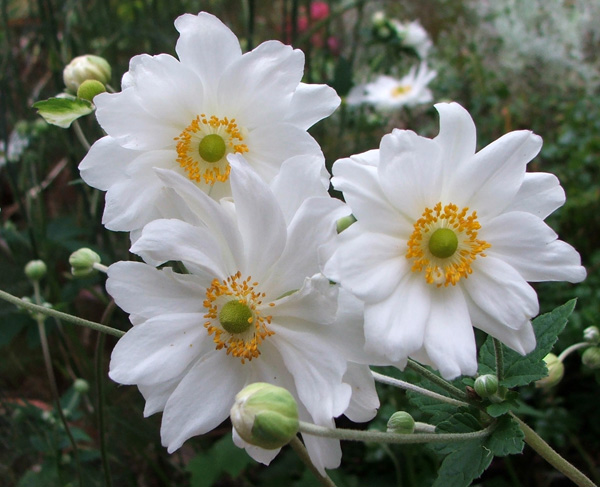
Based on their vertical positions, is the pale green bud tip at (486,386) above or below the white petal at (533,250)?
below

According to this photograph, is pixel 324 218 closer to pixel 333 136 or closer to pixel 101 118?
pixel 101 118

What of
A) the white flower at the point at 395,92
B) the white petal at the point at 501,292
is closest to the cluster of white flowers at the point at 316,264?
the white petal at the point at 501,292

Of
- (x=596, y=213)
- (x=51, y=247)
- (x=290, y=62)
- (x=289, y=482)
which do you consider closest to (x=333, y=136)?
(x=596, y=213)

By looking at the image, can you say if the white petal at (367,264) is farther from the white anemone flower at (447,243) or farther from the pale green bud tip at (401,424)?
the pale green bud tip at (401,424)

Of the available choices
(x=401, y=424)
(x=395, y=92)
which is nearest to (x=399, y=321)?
(x=401, y=424)

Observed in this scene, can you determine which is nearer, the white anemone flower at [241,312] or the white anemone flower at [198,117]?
the white anemone flower at [241,312]

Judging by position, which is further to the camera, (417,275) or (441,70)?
(441,70)
